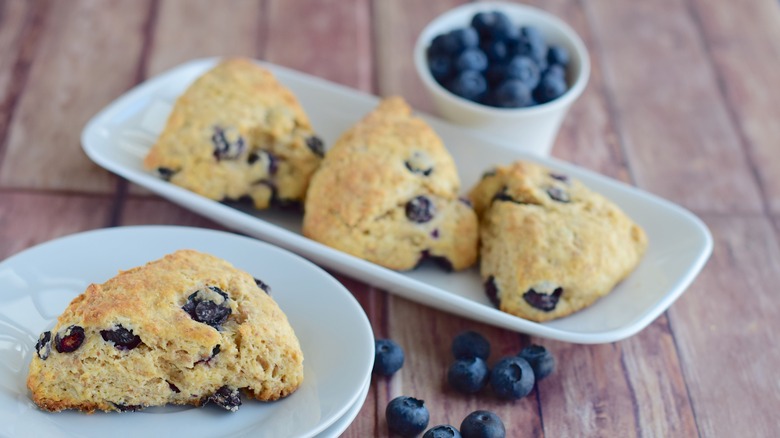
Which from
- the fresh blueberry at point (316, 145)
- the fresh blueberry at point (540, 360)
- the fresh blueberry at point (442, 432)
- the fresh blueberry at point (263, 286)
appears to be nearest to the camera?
the fresh blueberry at point (442, 432)

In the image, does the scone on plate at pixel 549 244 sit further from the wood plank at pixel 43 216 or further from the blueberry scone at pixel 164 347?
the wood plank at pixel 43 216

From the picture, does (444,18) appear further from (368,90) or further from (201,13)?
(201,13)

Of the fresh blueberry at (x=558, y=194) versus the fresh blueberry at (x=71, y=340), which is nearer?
the fresh blueberry at (x=71, y=340)

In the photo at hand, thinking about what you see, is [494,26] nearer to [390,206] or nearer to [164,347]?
[390,206]

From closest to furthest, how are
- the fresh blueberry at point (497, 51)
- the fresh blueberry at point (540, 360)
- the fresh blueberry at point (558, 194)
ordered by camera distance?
the fresh blueberry at point (540, 360), the fresh blueberry at point (558, 194), the fresh blueberry at point (497, 51)

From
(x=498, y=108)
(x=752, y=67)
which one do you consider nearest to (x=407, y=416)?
(x=498, y=108)

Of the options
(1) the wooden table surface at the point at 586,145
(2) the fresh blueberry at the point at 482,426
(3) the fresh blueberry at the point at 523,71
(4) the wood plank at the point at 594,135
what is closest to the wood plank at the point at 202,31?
(1) the wooden table surface at the point at 586,145
